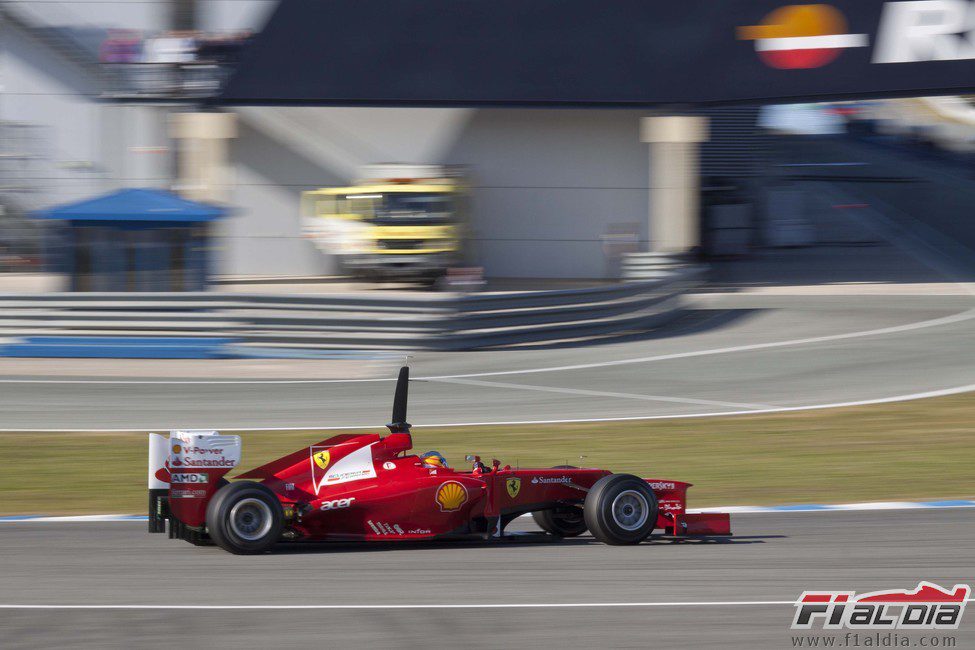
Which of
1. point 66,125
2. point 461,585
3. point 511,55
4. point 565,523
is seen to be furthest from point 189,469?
point 66,125

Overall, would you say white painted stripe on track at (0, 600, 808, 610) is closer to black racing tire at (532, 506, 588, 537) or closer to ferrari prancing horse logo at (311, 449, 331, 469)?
ferrari prancing horse logo at (311, 449, 331, 469)

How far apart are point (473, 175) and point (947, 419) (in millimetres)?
14938

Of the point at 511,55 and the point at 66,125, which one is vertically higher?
the point at 511,55

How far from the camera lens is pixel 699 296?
24.1 m

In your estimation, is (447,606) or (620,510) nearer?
(447,606)

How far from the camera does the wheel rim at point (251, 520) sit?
784cm

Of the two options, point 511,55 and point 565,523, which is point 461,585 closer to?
point 565,523

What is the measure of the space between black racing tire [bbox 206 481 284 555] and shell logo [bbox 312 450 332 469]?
1.30 ft

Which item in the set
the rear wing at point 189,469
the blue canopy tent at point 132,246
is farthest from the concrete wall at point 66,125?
the rear wing at point 189,469

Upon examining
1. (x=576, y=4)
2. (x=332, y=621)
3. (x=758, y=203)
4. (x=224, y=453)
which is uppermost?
(x=576, y=4)

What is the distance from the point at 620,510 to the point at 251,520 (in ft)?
7.48

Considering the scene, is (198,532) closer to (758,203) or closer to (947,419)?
(947,419)

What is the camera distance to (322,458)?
8148mm

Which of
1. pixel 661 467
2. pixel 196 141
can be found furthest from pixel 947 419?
pixel 196 141
